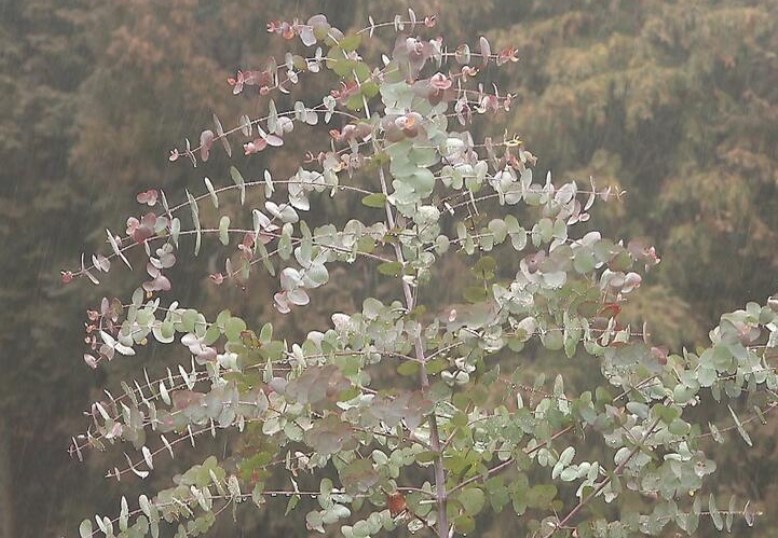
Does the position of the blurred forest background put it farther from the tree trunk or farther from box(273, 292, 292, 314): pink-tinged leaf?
box(273, 292, 292, 314): pink-tinged leaf

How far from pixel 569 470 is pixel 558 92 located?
257 centimetres

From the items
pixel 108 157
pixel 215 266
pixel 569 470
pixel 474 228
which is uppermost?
pixel 474 228

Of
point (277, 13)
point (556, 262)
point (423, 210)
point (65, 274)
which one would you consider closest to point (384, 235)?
point (423, 210)

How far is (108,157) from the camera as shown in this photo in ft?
12.6

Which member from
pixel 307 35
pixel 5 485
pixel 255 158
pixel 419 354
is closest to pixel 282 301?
pixel 419 354

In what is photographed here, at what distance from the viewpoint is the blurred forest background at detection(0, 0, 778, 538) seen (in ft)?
11.0

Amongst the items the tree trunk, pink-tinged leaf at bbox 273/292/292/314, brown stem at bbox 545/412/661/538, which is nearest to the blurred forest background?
the tree trunk

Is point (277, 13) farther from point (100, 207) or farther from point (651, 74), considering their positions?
point (651, 74)

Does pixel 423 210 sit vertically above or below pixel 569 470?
above

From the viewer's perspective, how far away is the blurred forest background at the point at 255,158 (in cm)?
337

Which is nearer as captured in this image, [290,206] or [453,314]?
[453,314]

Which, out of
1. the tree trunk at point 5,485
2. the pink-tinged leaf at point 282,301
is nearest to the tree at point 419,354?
the pink-tinged leaf at point 282,301

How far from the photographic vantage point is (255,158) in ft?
12.3

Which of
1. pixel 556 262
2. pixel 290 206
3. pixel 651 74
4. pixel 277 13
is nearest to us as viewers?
pixel 556 262
